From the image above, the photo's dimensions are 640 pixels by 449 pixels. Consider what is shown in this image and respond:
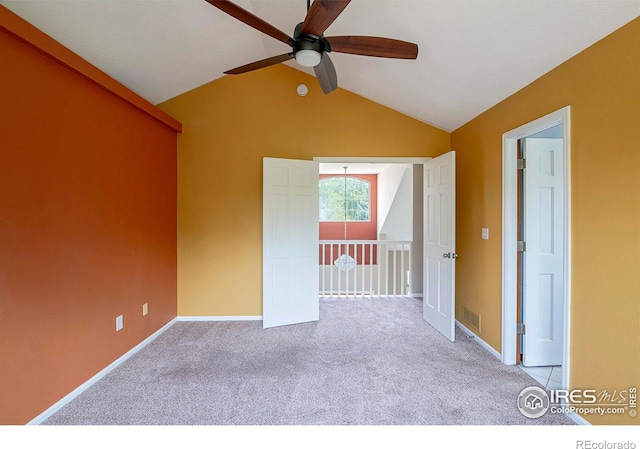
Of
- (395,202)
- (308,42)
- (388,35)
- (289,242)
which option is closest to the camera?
(308,42)

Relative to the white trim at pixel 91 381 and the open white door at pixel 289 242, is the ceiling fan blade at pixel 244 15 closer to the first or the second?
the open white door at pixel 289 242

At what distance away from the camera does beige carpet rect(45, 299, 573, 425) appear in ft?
6.49

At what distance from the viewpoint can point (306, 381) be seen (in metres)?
2.40

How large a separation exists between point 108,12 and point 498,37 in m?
2.81

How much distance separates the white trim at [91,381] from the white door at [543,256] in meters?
3.64

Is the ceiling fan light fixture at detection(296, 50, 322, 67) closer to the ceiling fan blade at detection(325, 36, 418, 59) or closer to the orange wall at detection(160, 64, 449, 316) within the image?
the ceiling fan blade at detection(325, 36, 418, 59)

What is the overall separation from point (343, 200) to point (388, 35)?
22.1 ft

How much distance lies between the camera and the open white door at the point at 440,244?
318 cm

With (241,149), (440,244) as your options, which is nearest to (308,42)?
(241,149)

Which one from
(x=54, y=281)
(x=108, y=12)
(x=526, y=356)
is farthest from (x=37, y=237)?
(x=526, y=356)
